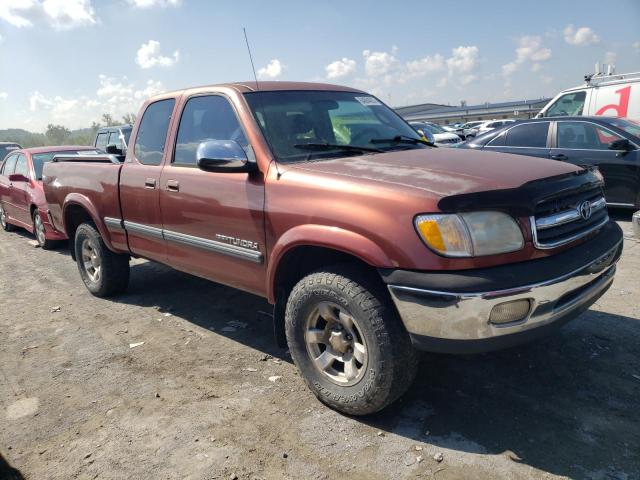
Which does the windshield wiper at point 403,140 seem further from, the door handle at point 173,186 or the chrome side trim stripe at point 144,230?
the chrome side trim stripe at point 144,230

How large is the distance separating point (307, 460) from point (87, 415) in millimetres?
1507

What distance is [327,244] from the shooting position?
2.75 m

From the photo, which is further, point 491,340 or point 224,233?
point 224,233

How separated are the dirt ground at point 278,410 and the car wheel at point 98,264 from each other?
769 mm

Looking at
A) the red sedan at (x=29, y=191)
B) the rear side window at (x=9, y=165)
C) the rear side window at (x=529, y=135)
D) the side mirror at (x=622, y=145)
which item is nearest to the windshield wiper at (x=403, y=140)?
the rear side window at (x=529, y=135)

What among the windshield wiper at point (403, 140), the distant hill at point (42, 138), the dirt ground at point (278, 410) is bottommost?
the distant hill at point (42, 138)

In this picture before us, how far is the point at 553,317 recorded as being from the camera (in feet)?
8.32

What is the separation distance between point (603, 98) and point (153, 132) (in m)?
9.10

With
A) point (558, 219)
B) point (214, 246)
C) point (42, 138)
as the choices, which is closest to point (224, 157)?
point (214, 246)

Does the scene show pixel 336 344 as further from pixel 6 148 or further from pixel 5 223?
pixel 6 148

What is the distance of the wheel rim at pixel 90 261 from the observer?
5.39 m

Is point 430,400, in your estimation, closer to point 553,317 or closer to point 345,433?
point 345,433

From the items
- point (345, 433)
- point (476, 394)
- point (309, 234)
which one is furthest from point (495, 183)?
point (345, 433)

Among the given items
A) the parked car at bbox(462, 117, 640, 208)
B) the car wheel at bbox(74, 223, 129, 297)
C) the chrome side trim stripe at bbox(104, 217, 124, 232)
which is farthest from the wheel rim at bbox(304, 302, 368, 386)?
the parked car at bbox(462, 117, 640, 208)
